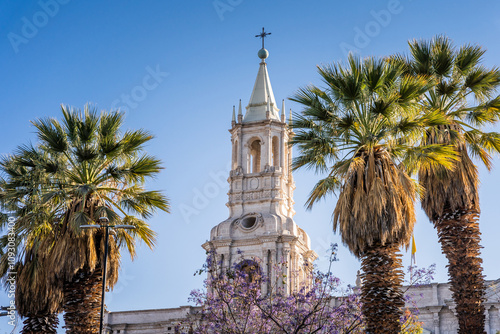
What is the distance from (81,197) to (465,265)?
11.3 meters

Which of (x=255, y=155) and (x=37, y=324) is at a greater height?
(x=255, y=155)

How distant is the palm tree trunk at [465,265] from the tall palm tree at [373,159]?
6.39ft

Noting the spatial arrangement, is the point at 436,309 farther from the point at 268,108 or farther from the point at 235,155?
the point at 268,108

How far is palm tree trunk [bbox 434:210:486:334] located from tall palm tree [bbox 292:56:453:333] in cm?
195

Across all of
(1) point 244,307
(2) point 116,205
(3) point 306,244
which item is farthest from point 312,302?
(3) point 306,244

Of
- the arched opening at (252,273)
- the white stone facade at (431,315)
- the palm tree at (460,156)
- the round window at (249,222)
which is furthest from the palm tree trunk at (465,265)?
the round window at (249,222)

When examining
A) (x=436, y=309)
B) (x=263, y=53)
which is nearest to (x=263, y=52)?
(x=263, y=53)

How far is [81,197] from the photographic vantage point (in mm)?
23453

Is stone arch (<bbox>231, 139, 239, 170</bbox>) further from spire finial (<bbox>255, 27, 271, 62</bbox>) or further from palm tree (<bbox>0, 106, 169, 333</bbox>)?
palm tree (<bbox>0, 106, 169, 333</bbox>)

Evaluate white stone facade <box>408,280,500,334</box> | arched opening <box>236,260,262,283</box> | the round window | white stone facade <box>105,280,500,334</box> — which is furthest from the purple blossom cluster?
the round window

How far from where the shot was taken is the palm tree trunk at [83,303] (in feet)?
73.2

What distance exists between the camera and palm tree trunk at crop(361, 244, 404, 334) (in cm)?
1917

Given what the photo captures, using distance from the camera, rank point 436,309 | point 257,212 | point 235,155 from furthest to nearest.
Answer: point 235,155 → point 257,212 → point 436,309

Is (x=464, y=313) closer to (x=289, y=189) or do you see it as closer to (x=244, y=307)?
(x=244, y=307)
